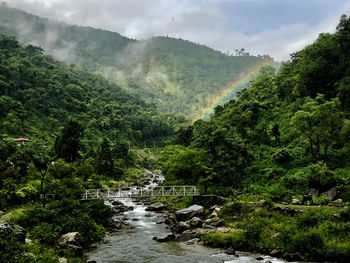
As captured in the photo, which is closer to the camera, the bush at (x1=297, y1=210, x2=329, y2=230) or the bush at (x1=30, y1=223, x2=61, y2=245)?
the bush at (x1=30, y1=223, x2=61, y2=245)

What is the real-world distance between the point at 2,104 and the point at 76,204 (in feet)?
222

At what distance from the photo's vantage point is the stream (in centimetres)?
2288

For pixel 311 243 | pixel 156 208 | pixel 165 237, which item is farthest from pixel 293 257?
pixel 156 208

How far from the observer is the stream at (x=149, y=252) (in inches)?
901

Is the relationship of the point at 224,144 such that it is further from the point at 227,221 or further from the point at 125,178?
the point at 125,178

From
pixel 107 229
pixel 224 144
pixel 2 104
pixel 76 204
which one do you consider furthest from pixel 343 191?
pixel 2 104

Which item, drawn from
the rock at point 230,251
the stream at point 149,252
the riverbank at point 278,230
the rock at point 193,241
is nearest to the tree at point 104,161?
the stream at point 149,252

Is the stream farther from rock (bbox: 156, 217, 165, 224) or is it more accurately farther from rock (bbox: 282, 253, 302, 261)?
rock (bbox: 156, 217, 165, 224)

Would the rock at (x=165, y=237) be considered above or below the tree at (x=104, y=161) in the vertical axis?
below

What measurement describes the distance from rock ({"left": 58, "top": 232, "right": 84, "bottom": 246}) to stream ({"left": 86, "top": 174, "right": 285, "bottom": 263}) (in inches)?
56.7

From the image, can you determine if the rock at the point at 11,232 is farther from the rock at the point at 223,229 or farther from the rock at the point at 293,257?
the rock at the point at 293,257

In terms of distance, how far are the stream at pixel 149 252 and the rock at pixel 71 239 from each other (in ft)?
4.73

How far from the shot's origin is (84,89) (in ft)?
512

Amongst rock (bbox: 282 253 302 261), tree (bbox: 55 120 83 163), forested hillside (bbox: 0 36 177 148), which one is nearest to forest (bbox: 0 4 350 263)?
tree (bbox: 55 120 83 163)
